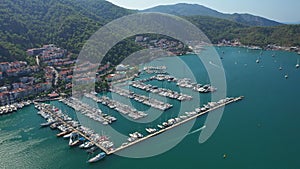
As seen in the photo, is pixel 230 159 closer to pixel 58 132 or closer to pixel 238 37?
pixel 58 132

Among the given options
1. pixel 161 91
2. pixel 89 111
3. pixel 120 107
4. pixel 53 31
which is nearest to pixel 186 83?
pixel 161 91

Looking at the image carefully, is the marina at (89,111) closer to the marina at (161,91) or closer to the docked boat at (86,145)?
the docked boat at (86,145)

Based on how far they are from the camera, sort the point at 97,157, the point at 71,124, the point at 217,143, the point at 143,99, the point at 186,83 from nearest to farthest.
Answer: the point at 97,157 < the point at 217,143 < the point at 71,124 < the point at 143,99 < the point at 186,83

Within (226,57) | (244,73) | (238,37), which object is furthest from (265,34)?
(244,73)

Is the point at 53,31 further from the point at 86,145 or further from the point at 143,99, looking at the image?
the point at 86,145

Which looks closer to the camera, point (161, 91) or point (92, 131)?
point (92, 131)

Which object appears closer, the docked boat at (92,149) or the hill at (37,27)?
the docked boat at (92,149)

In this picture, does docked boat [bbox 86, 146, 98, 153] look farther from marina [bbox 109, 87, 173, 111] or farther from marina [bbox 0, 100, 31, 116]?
marina [bbox 0, 100, 31, 116]

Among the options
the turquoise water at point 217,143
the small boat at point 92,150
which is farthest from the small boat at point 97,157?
the small boat at point 92,150
